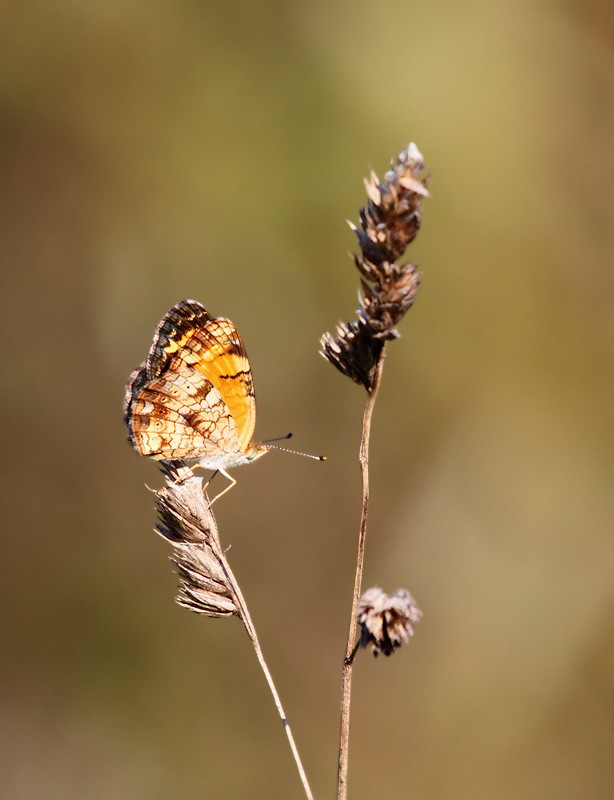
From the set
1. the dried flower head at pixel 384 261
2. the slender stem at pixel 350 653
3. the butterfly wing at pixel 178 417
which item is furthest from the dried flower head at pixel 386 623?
the butterfly wing at pixel 178 417

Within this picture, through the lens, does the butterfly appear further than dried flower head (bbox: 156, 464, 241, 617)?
Yes

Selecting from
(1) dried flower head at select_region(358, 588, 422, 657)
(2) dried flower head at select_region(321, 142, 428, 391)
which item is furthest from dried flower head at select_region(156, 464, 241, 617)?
(2) dried flower head at select_region(321, 142, 428, 391)

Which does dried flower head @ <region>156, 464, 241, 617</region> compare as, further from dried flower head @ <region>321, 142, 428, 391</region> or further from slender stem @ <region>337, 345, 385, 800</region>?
dried flower head @ <region>321, 142, 428, 391</region>

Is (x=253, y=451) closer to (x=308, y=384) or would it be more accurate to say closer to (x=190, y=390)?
(x=190, y=390)

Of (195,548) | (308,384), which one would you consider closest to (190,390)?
(195,548)

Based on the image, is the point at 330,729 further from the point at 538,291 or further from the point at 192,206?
the point at 192,206

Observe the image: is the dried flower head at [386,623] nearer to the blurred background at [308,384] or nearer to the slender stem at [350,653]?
the slender stem at [350,653]

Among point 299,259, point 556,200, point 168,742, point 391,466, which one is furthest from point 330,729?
point 556,200
